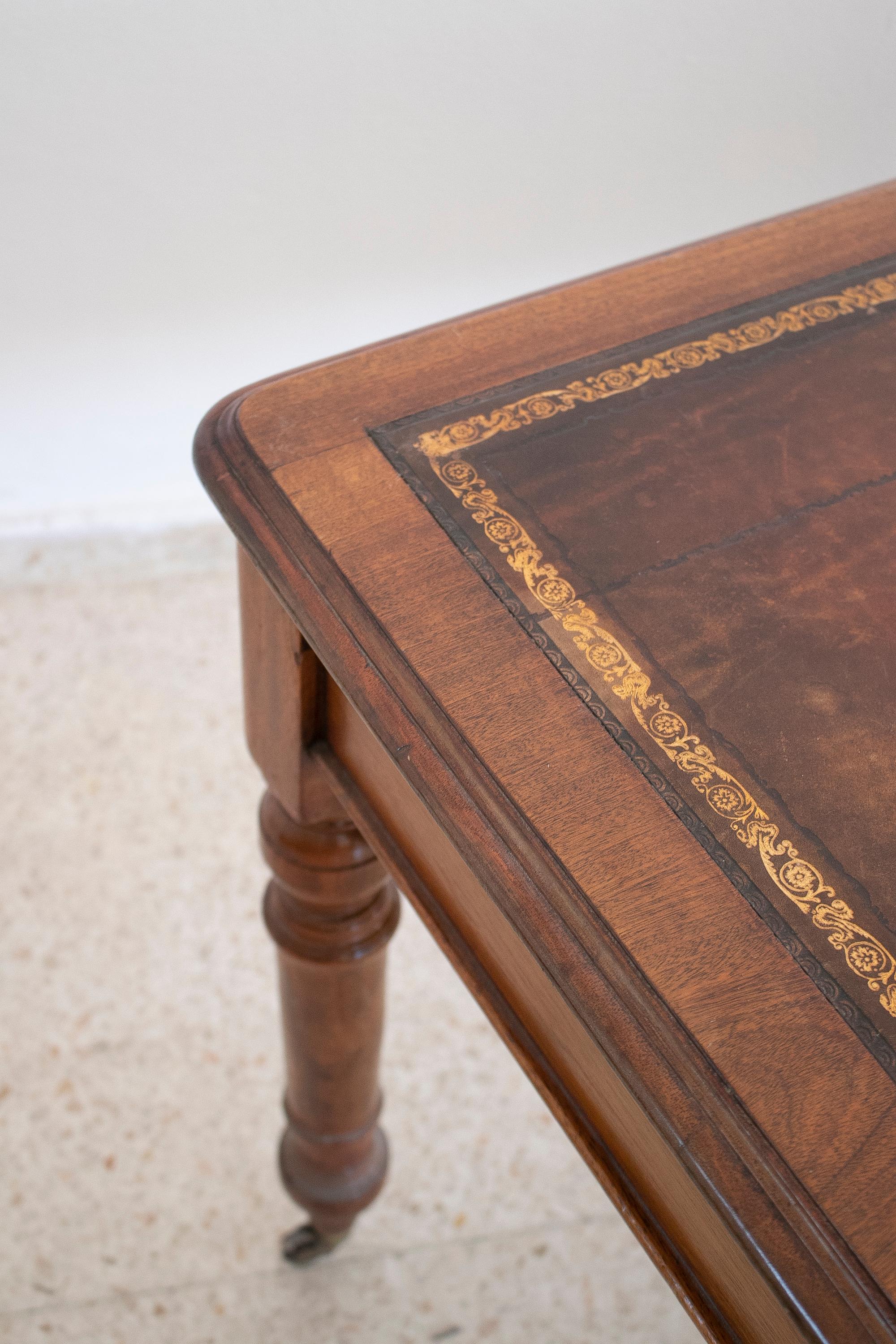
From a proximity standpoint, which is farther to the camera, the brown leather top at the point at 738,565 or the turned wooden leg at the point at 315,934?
the turned wooden leg at the point at 315,934

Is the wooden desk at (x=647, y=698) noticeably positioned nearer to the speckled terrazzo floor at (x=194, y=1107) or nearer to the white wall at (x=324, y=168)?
the speckled terrazzo floor at (x=194, y=1107)

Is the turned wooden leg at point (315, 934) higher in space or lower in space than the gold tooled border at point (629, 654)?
lower

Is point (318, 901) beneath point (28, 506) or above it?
above

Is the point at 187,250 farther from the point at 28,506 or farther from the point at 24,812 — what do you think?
the point at 24,812

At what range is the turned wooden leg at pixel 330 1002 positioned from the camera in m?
0.83

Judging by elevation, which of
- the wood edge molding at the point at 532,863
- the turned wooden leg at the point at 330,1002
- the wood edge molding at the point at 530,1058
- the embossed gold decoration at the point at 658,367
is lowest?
the turned wooden leg at the point at 330,1002

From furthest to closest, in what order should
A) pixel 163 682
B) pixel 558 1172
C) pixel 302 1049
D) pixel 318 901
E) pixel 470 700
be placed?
1. pixel 163 682
2. pixel 558 1172
3. pixel 302 1049
4. pixel 318 901
5. pixel 470 700

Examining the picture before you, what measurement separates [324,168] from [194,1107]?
109 cm

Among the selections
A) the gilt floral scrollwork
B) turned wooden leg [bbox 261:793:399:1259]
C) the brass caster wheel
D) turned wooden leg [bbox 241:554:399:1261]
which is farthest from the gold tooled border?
the brass caster wheel

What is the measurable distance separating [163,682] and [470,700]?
1.19 metres

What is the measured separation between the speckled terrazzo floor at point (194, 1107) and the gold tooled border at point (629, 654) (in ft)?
2.95

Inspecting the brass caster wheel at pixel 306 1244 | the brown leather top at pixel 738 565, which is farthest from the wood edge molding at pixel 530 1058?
the brass caster wheel at pixel 306 1244

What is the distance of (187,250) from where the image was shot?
1.55 metres

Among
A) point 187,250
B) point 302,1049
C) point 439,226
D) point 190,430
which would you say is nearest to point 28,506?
point 190,430
